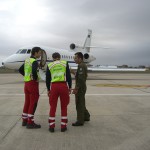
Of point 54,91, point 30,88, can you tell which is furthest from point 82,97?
point 30,88

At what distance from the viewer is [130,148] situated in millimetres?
4281

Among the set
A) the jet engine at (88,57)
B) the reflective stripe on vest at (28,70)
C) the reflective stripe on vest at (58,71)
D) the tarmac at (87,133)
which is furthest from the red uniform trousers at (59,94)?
the jet engine at (88,57)

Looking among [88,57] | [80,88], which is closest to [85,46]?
[88,57]

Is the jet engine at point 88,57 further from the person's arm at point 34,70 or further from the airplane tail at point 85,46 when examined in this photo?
the person's arm at point 34,70

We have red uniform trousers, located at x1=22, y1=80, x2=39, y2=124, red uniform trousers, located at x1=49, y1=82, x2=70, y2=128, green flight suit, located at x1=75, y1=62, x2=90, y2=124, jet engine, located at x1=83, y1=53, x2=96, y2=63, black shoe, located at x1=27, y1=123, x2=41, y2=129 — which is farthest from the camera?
jet engine, located at x1=83, y1=53, x2=96, y2=63

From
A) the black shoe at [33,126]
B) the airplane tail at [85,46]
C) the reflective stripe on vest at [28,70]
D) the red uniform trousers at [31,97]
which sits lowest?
the black shoe at [33,126]

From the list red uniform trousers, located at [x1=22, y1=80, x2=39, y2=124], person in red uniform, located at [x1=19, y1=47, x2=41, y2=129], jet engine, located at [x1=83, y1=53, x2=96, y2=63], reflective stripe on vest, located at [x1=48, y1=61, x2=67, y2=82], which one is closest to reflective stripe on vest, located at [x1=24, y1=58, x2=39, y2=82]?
person in red uniform, located at [x1=19, y1=47, x2=41, y2=129]

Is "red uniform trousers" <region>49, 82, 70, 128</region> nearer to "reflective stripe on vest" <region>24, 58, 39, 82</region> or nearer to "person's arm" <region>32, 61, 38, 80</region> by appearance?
"person's arm" <region>32, 61, 38, 80</region>

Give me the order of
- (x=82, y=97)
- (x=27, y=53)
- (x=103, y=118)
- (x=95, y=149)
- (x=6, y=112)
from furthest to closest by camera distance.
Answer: (x=27, y=53) → (x=6, y=112) → (x=103, y=118) → (x=82, y=97) → (x=95, y=149)

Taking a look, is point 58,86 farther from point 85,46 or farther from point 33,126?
point 85,46

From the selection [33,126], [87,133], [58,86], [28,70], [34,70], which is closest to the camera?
[87,133]

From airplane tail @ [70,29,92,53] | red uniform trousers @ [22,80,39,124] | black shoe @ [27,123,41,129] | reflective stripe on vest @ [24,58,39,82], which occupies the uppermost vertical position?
airplane tail @ [70,29,92,53]

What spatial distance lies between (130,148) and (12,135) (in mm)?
2401

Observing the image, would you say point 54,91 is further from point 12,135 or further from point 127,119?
point 127,119
